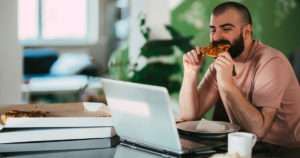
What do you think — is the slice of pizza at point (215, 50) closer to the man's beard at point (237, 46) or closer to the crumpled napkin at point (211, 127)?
the man's beard at point (237, 46)

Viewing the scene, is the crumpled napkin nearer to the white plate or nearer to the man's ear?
the white plate

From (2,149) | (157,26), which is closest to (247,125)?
(2,149)

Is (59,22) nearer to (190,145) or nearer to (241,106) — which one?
(241,106)

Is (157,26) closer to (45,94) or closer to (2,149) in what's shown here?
(45,94)

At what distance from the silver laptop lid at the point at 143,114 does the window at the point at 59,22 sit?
329 cm

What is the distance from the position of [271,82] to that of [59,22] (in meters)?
3.57

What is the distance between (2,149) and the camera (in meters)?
1.40

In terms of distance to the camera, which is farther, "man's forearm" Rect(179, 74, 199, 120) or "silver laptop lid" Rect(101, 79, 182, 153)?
"man's forearm" Rect(179, 74, 199, 120)

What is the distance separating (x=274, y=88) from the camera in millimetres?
1642

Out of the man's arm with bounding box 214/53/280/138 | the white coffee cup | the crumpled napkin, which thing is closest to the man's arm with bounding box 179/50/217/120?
the man's arm with bounding box 214/53/280/138

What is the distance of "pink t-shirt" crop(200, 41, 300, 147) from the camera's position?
1640mm

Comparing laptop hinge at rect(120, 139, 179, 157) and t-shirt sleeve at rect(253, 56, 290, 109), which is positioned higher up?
t-shirt sleeve at rect(253, 56, 290, 109)

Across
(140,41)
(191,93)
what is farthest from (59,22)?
(191,93)

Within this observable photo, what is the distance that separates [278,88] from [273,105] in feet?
0.23
